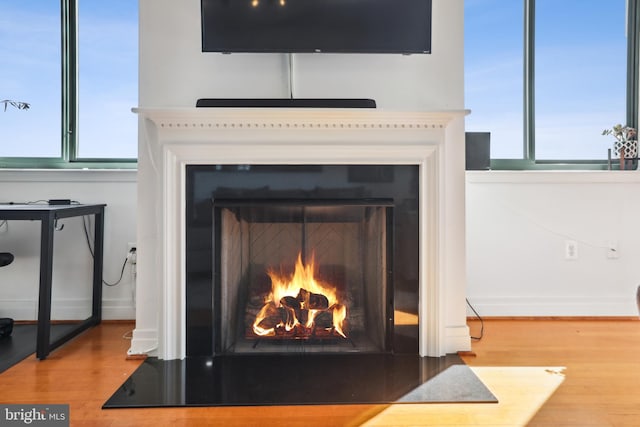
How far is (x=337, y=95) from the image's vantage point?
6.99 feet

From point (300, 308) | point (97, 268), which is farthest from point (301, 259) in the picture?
point (97, 268)

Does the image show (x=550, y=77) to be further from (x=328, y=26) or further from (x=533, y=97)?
(x=328, y=26)

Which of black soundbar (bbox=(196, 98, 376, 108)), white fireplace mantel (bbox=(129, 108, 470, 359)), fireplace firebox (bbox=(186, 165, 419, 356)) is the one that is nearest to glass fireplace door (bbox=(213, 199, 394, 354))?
fireplace firebox (bbox=(186, 165, 419, 356))

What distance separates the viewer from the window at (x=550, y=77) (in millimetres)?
2830

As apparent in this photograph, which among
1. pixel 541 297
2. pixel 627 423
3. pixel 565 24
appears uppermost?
pixel 565 24

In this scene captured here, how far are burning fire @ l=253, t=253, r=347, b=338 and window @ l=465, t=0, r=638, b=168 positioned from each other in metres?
1.44

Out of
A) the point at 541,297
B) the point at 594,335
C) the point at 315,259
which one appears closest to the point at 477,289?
the point at 541,297

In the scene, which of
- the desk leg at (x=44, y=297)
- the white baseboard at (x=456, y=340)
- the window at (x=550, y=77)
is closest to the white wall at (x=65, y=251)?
the desk leg at (x=44, y=297)

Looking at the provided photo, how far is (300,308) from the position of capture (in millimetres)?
2129

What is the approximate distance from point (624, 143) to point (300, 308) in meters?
2.23

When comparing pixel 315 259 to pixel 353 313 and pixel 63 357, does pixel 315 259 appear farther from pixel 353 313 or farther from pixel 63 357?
pixel 63 357

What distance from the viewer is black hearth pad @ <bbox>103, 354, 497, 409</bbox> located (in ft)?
5.24

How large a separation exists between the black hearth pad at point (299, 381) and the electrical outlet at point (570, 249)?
45.2 inches

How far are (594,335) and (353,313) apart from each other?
128 centimetres
